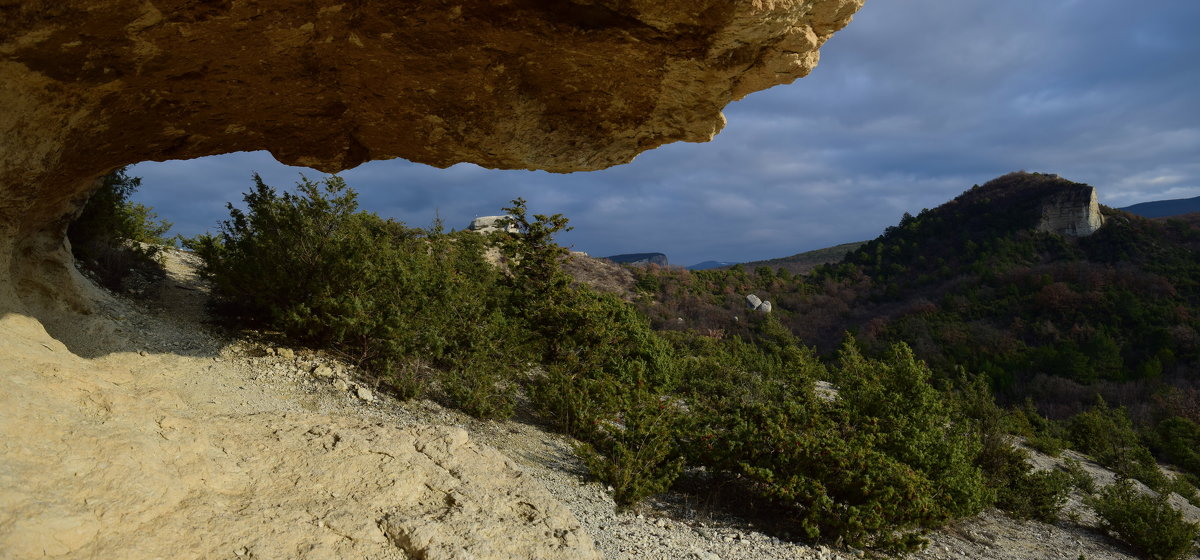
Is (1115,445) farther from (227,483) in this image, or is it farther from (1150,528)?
(227,483)

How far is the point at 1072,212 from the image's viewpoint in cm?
3928

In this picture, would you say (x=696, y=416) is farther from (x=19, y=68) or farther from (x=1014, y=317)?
(x=1014, y=317)

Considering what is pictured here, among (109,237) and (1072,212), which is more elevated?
(1072,212)

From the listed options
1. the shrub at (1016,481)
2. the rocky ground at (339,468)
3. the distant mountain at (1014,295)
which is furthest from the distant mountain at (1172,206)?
the rocky ground at (339,468)

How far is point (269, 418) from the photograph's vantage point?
4.34 meters

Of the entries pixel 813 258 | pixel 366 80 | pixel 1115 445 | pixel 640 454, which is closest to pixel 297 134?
pixel 366 80

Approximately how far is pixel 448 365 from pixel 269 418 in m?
4.95

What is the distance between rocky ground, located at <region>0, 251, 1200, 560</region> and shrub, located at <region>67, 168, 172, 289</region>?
49cm

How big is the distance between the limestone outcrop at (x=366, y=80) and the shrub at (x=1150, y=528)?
1051 centimetres

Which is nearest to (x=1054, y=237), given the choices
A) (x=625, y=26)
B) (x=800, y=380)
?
(x=800, y=380)

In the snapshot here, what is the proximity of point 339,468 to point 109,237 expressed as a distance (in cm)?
808

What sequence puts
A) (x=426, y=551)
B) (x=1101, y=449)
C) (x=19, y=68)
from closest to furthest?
(x=426, y=551), (x=19, y=68), (x=1101, y=449)

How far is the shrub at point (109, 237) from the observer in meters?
8.54

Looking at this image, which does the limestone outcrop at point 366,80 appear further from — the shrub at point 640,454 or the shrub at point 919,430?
the shrub at point 919,430
